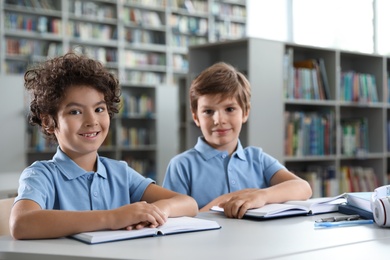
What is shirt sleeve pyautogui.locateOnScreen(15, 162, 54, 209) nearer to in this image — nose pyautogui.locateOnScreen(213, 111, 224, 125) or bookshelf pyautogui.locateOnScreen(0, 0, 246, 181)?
nose pyautogui.locateOnScreen(213, 111, 224, 125)

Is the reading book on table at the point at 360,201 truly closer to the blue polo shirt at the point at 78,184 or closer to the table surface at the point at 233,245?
the table surface at the point at 233,245

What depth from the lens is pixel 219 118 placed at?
204cm

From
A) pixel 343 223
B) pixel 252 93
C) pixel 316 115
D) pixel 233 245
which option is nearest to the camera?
pixel 233 245

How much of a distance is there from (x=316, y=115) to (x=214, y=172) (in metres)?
2.15

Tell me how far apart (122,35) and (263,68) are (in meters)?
4.90

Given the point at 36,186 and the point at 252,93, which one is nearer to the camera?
the point at 36,186

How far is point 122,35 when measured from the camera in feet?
26.8

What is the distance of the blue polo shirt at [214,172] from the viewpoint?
2041mm

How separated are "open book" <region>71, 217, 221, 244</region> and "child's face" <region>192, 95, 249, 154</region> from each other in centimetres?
79

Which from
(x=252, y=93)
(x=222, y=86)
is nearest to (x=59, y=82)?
(x=222, y=86)

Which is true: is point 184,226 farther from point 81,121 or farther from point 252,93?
point 252,93

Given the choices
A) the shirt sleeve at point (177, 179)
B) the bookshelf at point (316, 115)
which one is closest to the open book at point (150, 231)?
the shirt sleeve at point (177, 179)

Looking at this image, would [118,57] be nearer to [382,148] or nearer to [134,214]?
[382,148]

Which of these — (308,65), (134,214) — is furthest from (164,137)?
(134,214)
